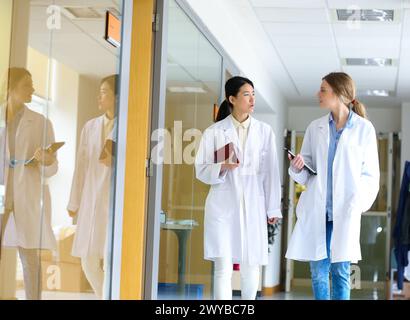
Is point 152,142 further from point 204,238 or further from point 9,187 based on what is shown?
point 9,187

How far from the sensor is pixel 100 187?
3.49 meters

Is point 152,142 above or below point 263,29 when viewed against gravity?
below

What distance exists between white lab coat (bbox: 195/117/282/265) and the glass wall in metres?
0.54

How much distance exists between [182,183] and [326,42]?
1521 mm

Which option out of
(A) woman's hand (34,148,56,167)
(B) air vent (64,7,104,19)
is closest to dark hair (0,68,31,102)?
(A) woman's hand (34,148,56,167)

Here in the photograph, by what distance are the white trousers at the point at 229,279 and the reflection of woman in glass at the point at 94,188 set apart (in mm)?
557

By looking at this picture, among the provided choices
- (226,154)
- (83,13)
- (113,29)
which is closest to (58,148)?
(83,13)

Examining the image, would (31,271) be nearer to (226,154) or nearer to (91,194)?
(91,194)

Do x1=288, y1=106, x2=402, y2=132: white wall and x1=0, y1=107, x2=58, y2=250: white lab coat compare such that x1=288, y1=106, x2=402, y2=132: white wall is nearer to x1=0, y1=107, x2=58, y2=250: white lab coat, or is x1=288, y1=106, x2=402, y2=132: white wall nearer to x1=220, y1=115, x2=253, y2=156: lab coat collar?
x1=220, y1=115, x2=253, y2=156: lab coat collar

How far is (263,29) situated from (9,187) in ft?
11.1

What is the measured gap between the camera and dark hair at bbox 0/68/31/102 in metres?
2.59

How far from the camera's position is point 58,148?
3037 millimetres

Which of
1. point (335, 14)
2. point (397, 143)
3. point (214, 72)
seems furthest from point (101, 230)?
point (397, 143)

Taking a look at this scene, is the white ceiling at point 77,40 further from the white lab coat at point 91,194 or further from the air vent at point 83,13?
the white lab coat at point 91,194
